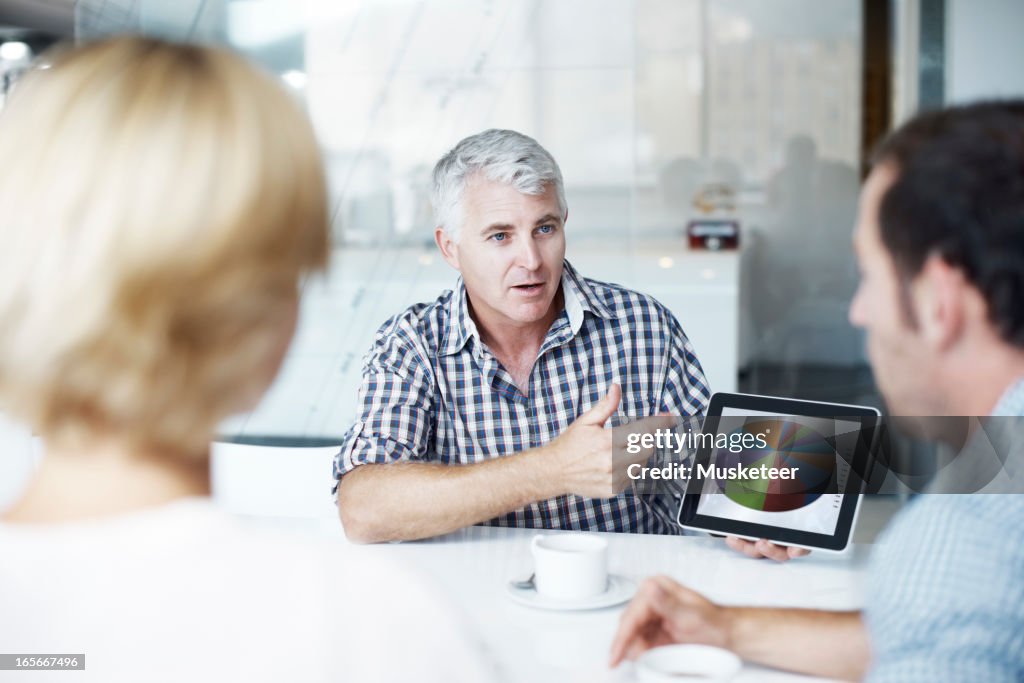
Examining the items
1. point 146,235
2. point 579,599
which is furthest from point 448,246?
point 146,235

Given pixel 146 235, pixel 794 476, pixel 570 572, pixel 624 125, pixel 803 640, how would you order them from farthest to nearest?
pixel 624 125
pixel 794 476
pixel 570 572
pixel 803 640
pixel 146 235

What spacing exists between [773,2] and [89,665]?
4658 millimetres

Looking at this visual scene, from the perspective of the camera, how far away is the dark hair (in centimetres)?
80

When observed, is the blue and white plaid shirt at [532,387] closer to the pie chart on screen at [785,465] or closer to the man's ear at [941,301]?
the pie chart on screen at [785,465]

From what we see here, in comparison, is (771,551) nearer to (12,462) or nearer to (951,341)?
(951,341)

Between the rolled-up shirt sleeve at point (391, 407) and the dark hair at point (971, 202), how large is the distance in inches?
40.7

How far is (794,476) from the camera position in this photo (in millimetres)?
1403

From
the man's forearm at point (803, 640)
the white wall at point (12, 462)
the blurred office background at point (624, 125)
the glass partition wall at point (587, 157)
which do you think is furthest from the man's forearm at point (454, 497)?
the blurred office background at point (624, 125)

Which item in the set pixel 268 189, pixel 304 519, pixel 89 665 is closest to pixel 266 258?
pixel 268 189

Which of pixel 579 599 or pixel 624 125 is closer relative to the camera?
pixel 579 599

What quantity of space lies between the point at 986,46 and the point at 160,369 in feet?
12.6

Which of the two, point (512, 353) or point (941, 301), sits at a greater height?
point (941, 301)

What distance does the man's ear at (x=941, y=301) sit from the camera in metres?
0.82

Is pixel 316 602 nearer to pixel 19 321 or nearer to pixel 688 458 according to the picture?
pixel 19 321
